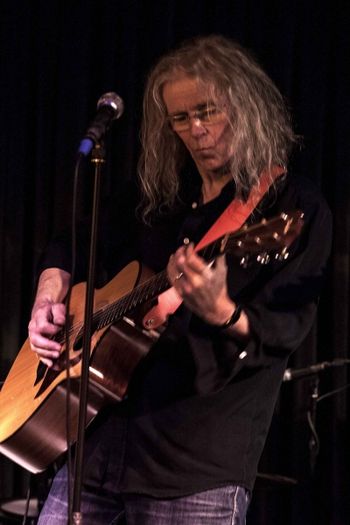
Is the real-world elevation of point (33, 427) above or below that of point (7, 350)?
above

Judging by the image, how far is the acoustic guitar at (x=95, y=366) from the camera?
2.10 meters

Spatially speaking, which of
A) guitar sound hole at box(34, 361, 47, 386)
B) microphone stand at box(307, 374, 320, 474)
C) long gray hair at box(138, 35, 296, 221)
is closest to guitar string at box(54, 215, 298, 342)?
guitar sound hole at box(34, 361, 47, 386)

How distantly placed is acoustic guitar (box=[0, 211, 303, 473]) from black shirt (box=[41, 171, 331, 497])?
0.05 meters

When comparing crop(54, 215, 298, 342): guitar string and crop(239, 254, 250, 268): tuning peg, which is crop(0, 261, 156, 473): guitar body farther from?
crop(239, 254, 250, 268): tuning peg

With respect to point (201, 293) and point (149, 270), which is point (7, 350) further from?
point (201, 293)

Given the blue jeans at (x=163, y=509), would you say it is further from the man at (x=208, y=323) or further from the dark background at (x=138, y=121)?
the dark background at (x=138, y=121)

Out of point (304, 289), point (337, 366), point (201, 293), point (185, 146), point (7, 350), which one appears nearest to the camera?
point (201, 293)

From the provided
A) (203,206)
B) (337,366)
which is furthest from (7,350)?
(203,206)

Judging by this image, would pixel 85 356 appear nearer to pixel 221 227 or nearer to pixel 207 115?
pixel 221 227

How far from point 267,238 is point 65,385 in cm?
74

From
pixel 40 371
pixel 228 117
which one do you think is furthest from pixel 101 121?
pixel 40 371

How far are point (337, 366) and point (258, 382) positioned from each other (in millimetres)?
1759

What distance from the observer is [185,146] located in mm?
2613

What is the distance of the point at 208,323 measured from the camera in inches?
73.0
